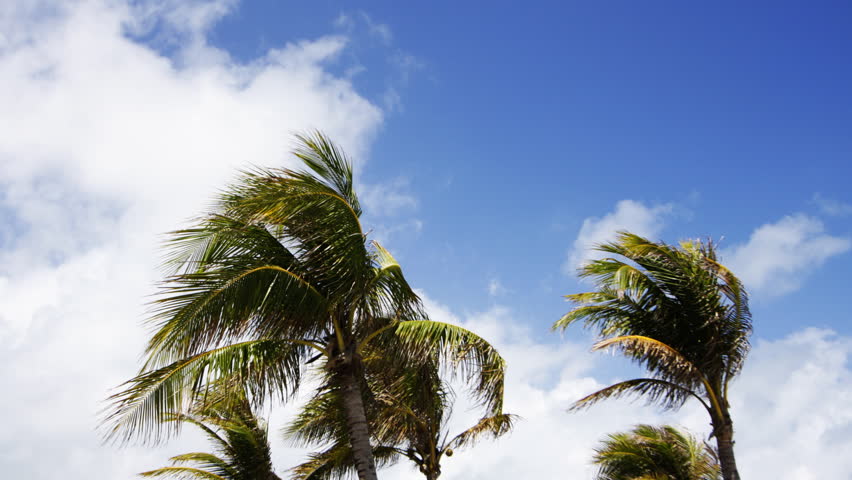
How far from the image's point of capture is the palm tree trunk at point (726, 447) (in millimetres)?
12430

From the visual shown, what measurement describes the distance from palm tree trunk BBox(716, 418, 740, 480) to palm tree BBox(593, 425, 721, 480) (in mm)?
4804

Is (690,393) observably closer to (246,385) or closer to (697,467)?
(697,467)

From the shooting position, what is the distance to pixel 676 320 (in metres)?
13.6

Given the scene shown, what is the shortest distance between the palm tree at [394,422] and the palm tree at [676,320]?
3.12 m

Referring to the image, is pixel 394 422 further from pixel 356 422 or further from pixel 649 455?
pixel 649 455

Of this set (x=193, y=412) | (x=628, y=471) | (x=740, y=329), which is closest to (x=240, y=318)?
(x=193, y=412)

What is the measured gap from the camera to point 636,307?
13953mm

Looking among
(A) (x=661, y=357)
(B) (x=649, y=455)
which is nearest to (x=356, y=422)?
(A) (x=661, y=357)

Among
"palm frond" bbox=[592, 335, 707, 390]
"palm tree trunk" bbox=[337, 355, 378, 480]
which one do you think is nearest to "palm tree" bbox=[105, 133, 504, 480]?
"palm tree trunk" bbox=[337, 355, 378, 480]

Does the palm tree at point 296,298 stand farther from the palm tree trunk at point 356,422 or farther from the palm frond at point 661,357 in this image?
the palm frond at point 661,357

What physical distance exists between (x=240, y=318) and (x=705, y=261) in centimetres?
900

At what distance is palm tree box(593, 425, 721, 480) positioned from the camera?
17359 millimetres

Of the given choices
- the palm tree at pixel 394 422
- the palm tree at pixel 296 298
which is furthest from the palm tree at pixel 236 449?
the palm tree at pixel 296 298

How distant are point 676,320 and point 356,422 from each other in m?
7.19
